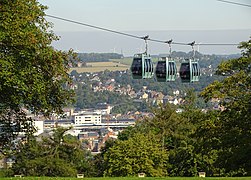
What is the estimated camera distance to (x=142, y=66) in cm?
2564

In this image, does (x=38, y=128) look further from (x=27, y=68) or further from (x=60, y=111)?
(x=27, y=68)

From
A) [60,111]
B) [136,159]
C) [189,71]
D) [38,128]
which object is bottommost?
[136,159]

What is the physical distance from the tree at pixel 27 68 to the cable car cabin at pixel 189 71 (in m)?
4.55

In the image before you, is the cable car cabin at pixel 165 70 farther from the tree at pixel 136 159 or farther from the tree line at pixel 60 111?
the tree at pixel 136 159

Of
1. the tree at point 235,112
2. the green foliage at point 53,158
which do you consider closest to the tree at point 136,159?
the green foliage at point 53,158

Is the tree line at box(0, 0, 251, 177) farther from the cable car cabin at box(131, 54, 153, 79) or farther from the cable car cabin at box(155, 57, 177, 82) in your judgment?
the cable car cabin at box(155, 57, 177, 82)

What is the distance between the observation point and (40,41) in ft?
80.1

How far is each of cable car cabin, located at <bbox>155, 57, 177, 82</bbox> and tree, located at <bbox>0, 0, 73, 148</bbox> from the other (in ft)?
11.4

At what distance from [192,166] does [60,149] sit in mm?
13226

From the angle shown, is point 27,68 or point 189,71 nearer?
point 27,68

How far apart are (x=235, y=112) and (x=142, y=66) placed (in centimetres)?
788

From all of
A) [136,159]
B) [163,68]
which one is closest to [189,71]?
[163,68]

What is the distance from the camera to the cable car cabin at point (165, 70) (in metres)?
26.7

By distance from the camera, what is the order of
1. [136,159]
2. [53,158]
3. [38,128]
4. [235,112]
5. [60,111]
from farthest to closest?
[53,158] → [136,159] → [235,112] → [38,128] → [60,111]
